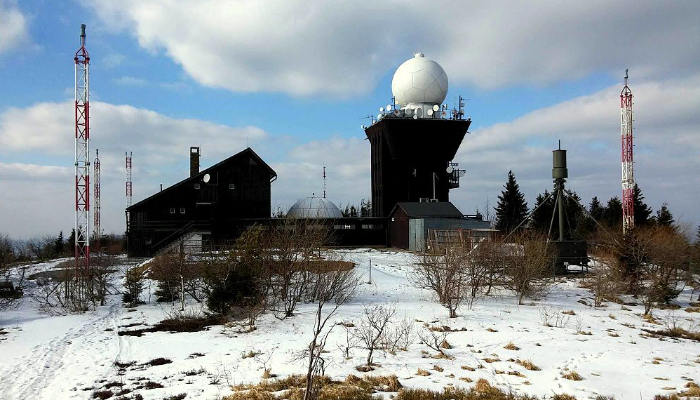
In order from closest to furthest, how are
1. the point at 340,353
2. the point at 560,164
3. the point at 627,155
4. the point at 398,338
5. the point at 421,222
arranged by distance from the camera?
the point at 340,353, the point at 398,338, the point at 560,164, the point at 627,155, the point at 421,222

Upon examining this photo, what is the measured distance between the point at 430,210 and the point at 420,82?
45.1 ft

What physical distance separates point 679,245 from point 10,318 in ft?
94.1

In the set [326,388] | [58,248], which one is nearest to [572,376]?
[326,388]

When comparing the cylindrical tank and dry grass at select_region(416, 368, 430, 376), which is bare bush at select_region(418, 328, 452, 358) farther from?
the cylindrical tank

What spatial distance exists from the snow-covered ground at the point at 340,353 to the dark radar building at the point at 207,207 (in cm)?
2463

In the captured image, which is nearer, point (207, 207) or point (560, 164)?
point (560, 164)

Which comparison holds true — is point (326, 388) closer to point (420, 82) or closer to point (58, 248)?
point (420, 82)

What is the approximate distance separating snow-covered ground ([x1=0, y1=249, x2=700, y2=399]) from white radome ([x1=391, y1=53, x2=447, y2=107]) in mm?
35740

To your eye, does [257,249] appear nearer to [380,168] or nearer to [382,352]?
[382,352]

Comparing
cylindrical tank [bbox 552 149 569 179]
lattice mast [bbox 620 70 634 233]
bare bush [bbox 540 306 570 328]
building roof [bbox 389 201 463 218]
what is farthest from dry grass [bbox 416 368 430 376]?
building roof [bbox 389 201 463 218]

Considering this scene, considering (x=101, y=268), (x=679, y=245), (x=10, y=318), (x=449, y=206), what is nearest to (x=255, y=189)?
(x=449, y=206)

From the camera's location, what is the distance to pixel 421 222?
45.1 meters

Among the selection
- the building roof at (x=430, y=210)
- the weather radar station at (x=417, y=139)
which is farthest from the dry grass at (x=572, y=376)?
the weather radar station at (x=417, y=139)

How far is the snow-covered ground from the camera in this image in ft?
38.3
